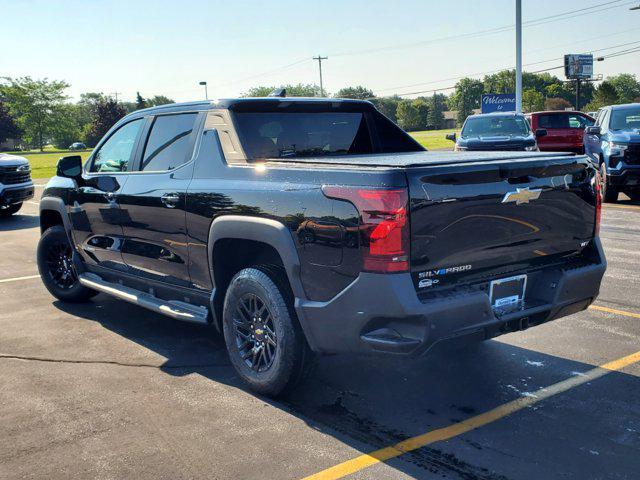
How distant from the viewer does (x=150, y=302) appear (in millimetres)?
5148

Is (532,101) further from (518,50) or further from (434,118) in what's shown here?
(518,50)

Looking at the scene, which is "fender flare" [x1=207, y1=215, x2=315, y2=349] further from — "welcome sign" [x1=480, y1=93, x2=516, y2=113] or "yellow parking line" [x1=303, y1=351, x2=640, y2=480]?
"welcome sign" [x1=480, y1=93, x2=516, y2=113]

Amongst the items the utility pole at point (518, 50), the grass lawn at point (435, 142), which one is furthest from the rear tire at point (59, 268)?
the utility pole at point (518, 50)

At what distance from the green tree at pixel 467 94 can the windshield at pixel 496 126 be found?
142022 millimetres

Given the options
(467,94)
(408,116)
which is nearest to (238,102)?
(408,116)

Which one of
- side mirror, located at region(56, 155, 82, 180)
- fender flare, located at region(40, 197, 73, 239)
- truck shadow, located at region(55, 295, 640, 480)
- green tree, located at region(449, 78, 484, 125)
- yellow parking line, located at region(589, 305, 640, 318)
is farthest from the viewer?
green tree, located at region(449, 78, 484, 125)

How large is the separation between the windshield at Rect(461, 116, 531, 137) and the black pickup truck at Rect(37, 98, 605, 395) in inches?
454

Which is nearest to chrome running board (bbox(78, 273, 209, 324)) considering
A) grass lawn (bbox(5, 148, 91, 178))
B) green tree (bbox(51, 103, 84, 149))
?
grass lawn (bbox(5, 148, 91, 178))

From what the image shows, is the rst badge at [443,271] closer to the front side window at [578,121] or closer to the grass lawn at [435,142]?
the front side window at [578,121]

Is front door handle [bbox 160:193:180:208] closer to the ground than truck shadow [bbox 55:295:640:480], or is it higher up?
higher up

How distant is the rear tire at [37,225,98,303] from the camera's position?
6730 mm

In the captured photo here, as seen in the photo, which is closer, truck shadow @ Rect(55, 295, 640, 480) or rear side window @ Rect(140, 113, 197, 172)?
truck shadow @ Rect(55, 295, 640, 480)

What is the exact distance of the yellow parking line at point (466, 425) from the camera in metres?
3.30

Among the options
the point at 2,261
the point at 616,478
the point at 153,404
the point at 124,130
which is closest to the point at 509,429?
the point at 616,478
